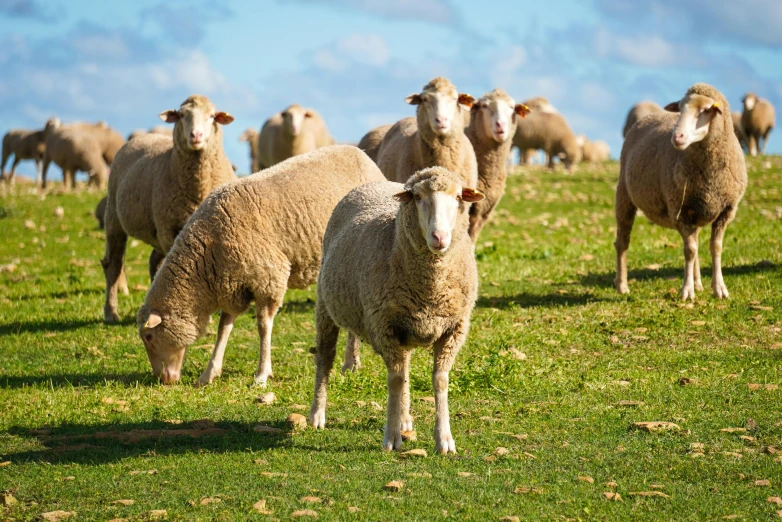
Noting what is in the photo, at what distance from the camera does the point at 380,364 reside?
364 inches

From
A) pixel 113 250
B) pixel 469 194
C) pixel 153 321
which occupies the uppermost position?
pixel 469 194

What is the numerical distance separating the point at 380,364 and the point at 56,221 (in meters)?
13.2

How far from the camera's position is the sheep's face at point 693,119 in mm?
10922

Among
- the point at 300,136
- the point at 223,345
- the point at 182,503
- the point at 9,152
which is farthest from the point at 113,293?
the point at 9,152

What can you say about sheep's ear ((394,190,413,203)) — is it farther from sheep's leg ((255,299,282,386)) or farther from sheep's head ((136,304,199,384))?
sheep's head ((136,304,199,384))

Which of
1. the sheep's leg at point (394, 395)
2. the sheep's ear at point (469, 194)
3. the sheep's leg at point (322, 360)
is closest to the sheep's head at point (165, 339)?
the sheep's leg at point (322, 360)

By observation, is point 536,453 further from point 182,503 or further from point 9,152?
point 9,152

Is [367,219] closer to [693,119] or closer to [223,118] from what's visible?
[223,118]

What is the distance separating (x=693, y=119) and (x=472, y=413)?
212 inches

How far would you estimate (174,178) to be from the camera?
1126 cm

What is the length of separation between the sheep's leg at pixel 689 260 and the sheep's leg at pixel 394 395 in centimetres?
589

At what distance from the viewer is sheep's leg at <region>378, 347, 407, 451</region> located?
249 inches

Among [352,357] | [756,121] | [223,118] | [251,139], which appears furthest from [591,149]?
[352,357]

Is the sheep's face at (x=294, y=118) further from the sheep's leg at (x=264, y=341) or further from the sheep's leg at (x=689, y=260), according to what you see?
Result: the sheep's leg at (x=264, y=341)
